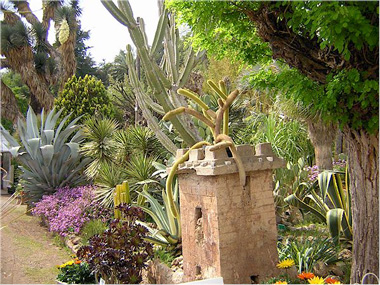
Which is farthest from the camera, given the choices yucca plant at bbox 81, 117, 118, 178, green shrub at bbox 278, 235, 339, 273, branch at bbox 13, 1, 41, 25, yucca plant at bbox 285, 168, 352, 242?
branch at bbox 13, 1, 41, 25

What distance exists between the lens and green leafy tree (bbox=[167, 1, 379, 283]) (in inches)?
118

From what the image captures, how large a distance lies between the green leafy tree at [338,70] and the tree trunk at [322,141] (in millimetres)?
4431

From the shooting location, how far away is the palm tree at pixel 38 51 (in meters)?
16.2

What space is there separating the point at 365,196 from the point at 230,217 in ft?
4.20

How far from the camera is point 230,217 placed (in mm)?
4043

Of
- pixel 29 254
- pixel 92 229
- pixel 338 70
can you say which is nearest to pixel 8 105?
pixel 29 254

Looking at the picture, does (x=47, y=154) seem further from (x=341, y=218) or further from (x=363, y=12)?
(x=363, y=12)

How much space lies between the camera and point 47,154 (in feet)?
30.8

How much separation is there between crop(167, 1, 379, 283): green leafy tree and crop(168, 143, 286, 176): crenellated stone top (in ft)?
2.40

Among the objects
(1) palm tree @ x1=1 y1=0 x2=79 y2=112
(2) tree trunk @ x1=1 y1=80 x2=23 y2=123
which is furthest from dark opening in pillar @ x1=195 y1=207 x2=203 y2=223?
(1) palm tree @ x1=1 y1=0 x2=79 y2=112

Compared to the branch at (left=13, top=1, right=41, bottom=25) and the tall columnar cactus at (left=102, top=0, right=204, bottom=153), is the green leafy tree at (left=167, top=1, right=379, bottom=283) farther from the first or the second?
the branch at (left=13, top=1, right=41, bottom=25)

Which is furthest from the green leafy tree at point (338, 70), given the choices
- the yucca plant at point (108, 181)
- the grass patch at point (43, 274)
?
the yucca plant at point (108, 181)

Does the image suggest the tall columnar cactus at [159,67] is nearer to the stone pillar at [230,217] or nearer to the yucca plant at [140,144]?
the yucca plant at [140,144]

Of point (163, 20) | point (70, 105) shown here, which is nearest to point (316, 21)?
point (163, 20)
